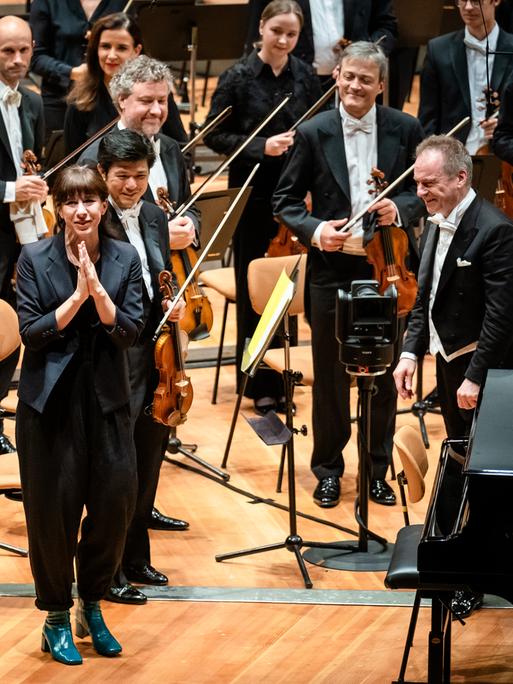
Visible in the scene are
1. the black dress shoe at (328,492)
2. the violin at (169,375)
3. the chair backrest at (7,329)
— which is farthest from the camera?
the black dress shoe at (328,492)

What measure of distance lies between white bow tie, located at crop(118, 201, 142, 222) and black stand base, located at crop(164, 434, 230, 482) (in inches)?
61.8

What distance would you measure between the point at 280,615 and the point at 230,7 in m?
3.73

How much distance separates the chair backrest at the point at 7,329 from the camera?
4793mm

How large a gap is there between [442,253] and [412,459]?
2.64 feet

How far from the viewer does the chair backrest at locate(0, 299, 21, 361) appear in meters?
4.79

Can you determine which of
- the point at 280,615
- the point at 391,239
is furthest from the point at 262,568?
the point at 391,239

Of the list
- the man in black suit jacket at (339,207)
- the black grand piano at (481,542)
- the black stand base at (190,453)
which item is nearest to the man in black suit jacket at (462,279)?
the man in black suit jacket at (339,207)

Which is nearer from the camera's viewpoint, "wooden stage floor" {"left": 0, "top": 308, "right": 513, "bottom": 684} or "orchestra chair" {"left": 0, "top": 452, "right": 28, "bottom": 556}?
"wooden stage floor" {"left": 0, "top": 308, "right": 513, "bottom": 684}

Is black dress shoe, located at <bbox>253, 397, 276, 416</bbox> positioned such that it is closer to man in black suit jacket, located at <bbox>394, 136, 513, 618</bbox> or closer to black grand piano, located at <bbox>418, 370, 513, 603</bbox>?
man in black suit jacket, located at <bbox>394, 136, 513, 618</bbox>

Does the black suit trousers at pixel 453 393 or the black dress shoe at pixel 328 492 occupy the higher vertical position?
the black suit trousers at pixel 453 393

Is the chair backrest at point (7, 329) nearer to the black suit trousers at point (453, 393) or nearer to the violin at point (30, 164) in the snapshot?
the violin at point (30, 164)

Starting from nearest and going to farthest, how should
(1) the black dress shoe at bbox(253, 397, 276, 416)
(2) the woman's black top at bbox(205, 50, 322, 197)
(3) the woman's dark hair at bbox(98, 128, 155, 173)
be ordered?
1. (3) the woman's dark hair at bbox(98, 128, 155, 173)
2. (2) the woman's black top at bbox(205, 50, 322, 197)
3. (1) the black dress shoe at bbox(253, 397, 276, 416)

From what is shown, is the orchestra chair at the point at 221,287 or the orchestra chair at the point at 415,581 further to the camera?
the orchestra chair at the point at 221,287

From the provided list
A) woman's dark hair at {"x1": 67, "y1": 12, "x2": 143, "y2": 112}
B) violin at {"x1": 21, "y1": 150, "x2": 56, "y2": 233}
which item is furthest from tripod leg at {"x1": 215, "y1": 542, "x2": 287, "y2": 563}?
woman's dark hair at {"x1": 67, "y1": 12, "x2": 143, "y2": 112}
